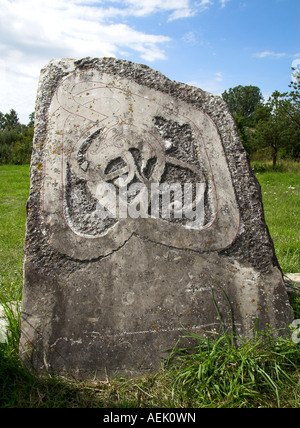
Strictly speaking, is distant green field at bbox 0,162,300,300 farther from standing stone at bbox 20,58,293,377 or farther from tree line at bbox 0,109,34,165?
tree line at bbox 0,109,34,165

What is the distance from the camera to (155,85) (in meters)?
2.26

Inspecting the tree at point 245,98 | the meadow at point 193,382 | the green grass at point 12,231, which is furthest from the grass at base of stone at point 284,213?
the tree at point 245,98

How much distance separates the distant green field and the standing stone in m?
0.94

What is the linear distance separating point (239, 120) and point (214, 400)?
11.9 m

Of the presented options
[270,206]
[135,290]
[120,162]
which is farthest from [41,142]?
[270,206]

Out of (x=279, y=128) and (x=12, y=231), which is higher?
(x=279, y=128)

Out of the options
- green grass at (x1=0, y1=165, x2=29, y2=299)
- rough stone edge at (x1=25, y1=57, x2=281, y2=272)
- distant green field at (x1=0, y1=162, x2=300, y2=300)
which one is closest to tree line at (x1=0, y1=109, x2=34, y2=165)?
distant green field at (x1=0, y1=162, x2=300, y2=300)

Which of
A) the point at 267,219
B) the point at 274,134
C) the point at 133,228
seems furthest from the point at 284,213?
the point at 274,134

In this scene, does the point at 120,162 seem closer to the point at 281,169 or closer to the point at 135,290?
the point at 135,290

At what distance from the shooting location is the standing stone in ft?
6.68

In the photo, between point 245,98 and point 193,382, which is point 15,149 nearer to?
point 193,382

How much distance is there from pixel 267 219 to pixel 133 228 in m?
3.26

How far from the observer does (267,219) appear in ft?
16.1

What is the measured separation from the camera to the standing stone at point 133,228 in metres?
2.04
